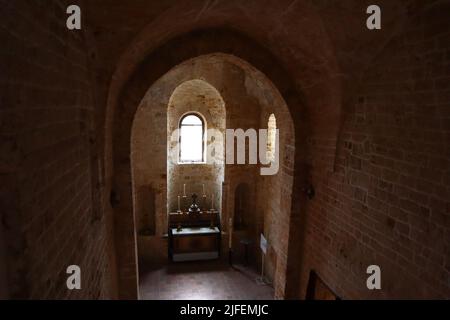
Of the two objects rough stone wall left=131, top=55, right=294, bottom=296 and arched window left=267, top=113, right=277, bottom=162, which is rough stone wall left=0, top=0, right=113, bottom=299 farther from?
arched window left=267, top=113, right=277, bottom=162

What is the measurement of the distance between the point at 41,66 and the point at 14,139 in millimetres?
609

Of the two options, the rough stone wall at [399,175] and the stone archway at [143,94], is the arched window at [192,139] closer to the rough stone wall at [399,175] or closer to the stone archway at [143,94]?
the stone archway at [143,94]

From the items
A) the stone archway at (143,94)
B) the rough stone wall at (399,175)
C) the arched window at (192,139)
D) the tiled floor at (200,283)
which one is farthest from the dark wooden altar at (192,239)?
the rough stone wall at (399,175)

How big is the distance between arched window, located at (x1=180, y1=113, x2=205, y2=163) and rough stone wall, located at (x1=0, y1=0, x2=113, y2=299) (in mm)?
7132

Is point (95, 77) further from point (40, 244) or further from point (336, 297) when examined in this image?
point (336, 297)

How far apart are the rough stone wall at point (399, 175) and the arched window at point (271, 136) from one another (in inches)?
155

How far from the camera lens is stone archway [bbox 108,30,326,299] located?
4.63m

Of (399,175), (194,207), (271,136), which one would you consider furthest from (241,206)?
(399,175)

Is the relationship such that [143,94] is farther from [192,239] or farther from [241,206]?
[241,206]

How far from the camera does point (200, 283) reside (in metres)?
8.20

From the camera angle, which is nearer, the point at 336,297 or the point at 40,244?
the point at 40,244

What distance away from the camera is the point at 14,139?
5.19 ft

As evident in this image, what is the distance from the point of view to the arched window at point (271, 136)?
848 cm
